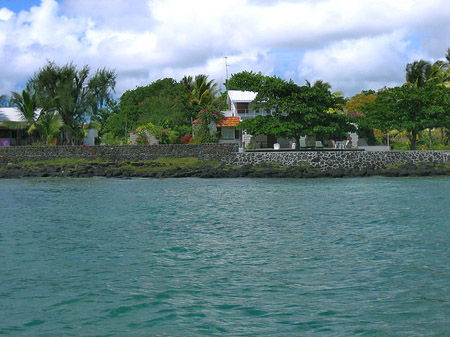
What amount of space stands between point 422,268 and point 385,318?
3.09m

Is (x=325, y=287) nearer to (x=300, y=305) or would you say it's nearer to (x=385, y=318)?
(x=300, y=305)

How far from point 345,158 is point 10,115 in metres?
32.7

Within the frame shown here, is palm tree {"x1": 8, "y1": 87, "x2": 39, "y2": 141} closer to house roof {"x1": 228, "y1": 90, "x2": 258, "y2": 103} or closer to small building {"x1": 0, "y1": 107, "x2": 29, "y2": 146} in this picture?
small building {"x1": 0, "y1": 107, "x2": 29, "y2": 146}

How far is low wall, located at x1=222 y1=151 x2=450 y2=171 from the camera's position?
36312 millimetres

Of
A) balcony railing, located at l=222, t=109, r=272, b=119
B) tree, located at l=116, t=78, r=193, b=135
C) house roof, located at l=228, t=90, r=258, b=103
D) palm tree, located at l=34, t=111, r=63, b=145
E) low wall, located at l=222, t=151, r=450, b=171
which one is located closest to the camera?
low wall, located at l=222, t=151, r=450, b=171

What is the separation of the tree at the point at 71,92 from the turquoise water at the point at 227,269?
27357 mm

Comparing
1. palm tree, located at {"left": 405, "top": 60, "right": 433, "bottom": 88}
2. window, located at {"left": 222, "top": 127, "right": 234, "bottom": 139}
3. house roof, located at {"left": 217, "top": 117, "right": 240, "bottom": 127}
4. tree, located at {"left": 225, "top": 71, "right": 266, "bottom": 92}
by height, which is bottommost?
window, located at {"left": 222, "top": 127, "right": 234, "bottom": 139}

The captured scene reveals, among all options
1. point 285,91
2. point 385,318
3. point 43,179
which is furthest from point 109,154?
point 385,318

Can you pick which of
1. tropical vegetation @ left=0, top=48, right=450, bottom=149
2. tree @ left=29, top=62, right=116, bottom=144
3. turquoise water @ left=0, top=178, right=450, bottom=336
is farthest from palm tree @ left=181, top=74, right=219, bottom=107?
turquoise water @ left=0, top=178, right=450, bottom=336

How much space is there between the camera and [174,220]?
16719 millimetres

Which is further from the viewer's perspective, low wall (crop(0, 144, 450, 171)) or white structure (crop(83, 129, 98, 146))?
white structure (crop(83, 129, 98, 146))

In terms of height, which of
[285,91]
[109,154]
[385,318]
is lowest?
[385,318]

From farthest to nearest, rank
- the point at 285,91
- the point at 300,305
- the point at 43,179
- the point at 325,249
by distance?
the point at 285,91 < the point at 43,179 < the point at 325,249 < the point at 300,305

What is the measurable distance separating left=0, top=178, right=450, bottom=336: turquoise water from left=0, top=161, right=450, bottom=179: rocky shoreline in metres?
13.6
